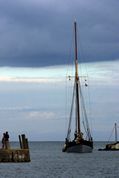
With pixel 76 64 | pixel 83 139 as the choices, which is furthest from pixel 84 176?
pixel 76 64

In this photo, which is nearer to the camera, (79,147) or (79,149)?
(79,147)

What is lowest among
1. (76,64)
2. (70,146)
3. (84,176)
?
(84,176)

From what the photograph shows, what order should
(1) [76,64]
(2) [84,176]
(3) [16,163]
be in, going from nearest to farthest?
(2) [84,176] < (3) [16,163] < (1) [76,64]

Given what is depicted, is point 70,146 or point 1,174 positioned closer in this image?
point 1,174

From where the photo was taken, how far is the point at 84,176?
62562mm

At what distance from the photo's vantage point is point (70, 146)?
10738 centimetres

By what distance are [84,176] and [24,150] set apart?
33.4ft

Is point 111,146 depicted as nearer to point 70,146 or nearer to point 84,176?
point 70,146

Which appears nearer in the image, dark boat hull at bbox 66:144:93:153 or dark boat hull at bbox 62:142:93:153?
dark boat hull at bbox 62:142:93:153

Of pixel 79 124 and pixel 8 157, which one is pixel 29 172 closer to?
pixel 8 157

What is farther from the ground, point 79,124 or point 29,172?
point 79,124

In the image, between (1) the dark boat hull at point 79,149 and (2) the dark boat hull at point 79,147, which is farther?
(1) the dark boat hull at point 79,149

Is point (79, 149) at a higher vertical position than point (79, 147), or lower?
lower

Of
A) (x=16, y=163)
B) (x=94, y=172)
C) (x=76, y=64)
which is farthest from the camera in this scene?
(x=76, y=64)
